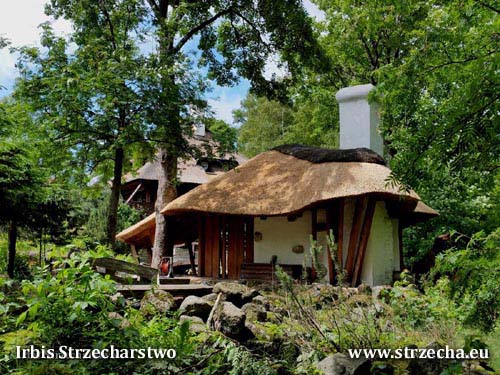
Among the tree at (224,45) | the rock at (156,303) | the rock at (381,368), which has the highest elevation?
the tree at (224,45)

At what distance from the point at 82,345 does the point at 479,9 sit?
4.06 meters

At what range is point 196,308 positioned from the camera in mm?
5305

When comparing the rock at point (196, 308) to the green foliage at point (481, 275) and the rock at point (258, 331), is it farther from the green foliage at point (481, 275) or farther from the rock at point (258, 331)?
the green foliage at point (481, 275)

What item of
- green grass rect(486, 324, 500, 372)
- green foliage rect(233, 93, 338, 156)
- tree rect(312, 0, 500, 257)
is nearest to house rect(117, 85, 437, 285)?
green grass rect(486, 324, 500, 372)

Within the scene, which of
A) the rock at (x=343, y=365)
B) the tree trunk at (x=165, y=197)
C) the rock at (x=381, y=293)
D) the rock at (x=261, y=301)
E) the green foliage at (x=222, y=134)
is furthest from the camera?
the tree trunk at (x=165, y=197)

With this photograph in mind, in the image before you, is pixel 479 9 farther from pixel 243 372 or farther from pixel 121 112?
pixel 121 112

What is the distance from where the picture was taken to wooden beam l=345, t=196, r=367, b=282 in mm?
9984

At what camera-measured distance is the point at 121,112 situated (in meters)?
10.2

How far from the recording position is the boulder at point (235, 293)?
6.28 metres

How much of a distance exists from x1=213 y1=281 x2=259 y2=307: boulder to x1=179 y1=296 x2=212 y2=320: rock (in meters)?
0.80

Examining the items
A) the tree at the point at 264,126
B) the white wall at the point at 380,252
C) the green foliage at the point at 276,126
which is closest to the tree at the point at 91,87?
the white wall at the point at 380,252


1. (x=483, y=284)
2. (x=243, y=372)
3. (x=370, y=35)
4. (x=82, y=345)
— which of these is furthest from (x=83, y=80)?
(x=370, y=35)

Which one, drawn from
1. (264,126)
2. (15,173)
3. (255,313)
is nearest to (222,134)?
(15,173)

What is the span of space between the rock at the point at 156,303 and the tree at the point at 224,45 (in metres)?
5.72
